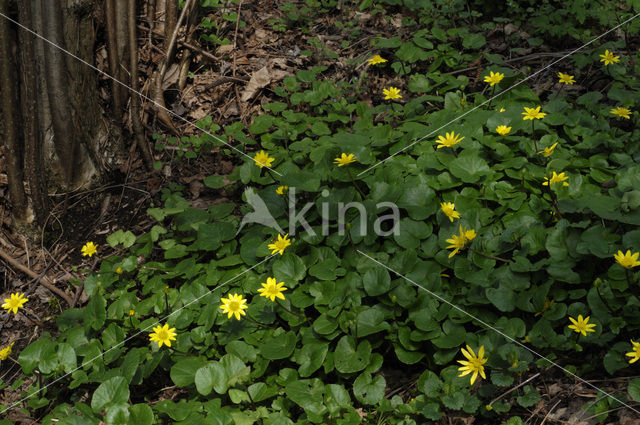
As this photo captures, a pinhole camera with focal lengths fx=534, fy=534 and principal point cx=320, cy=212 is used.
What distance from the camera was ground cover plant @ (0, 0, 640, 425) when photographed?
2107mm

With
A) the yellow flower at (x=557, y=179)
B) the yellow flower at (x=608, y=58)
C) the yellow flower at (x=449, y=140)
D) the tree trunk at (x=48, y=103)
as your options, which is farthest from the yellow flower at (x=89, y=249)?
the yellow flower at (x=608, y=58)

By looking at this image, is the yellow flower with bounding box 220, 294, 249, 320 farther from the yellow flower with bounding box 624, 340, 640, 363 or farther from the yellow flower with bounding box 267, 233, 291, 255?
the yellow flower with bounding box 624, 340, 640, 363

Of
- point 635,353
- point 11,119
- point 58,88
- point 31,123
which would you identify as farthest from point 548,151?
point 11,119

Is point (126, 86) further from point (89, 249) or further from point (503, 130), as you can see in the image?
point (503, 130)

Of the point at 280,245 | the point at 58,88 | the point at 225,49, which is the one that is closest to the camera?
the point at 280,245

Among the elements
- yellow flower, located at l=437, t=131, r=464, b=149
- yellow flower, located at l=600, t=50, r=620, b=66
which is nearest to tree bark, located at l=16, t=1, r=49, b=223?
yellow flower, located at l=437, t=131, r=464, b=149

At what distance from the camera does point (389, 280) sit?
236 cm

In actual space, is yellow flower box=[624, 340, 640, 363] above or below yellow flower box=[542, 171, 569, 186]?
below

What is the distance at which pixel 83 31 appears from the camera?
3336 mm

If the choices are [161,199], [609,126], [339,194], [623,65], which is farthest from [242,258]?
[623,65]

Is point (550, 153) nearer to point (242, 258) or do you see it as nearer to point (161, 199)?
point (242, 258)

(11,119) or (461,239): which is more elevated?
(461,239)

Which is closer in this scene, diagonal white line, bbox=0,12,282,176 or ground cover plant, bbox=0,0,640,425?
ground cover plant, bbox=0,0,640,425

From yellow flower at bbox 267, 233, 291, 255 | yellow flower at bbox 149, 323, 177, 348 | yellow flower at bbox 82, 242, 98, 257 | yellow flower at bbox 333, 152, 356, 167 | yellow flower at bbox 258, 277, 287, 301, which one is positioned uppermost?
yellow flower at bbox 333, 152, 356, 167
